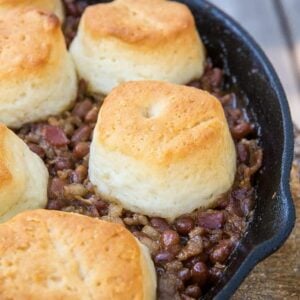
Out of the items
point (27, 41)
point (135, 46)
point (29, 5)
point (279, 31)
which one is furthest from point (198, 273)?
point (279, 31)

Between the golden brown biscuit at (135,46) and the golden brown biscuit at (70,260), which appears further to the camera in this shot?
the golden brown biscuit at (135,46)

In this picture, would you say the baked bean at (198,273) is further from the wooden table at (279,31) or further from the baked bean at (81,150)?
the wooden table at (279,31)

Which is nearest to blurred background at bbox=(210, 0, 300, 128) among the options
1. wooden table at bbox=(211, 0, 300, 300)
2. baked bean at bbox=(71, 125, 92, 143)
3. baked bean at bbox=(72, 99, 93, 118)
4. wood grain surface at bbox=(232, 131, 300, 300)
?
wooden table at bbox=(211, 0, 300, 300)

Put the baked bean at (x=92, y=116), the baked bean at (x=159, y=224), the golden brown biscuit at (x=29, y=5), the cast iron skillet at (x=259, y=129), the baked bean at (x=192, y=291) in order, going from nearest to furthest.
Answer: the cast iron skillet at (x=259, y=129) → the baked bean at (x=192, y=291) → the baked bean at (x=159, y=224) → the baked bean at (x=92, y=116) → the golden brown biscuit at (x=29, y=5)

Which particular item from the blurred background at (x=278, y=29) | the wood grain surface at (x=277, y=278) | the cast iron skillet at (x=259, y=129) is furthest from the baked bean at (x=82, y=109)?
the blurred background at (x=278, y=29)

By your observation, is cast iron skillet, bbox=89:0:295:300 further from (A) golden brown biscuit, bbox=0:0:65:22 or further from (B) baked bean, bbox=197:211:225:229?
(A) golden brown biscuit, bbox=0:0:65:22

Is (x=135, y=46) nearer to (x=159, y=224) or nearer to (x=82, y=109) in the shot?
(x=82, y=109)

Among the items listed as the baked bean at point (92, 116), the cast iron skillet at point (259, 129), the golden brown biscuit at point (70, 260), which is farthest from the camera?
the baked bean at point (92, 116)
